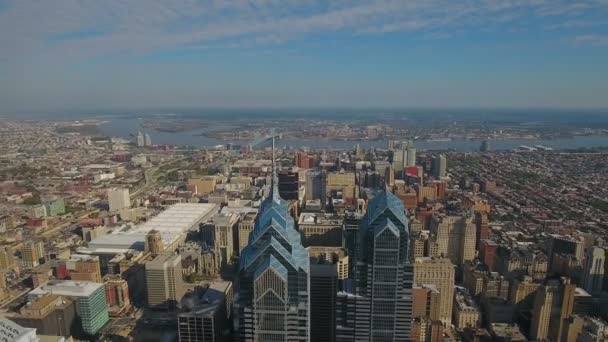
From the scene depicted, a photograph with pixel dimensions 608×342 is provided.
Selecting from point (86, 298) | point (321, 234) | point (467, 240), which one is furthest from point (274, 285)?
point (467, 240)

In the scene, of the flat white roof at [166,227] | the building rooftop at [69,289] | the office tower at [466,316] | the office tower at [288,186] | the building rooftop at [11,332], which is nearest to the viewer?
the building rooftop at [11,332]

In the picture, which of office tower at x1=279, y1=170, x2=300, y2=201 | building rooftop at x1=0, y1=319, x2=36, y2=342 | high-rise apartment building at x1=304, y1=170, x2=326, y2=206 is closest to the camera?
building rooftop at x1=0, y1=319, x2=36, y2=342

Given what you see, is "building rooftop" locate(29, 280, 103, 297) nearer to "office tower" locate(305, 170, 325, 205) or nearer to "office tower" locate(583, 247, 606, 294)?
"office tower" locate(305, 170, 325, 205)

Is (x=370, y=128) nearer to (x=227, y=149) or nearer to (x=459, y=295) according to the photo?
(x=227, y=149)

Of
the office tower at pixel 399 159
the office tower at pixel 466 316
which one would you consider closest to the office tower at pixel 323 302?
the office tower at pixel 466 316

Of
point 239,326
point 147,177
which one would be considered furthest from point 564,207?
point 147,177

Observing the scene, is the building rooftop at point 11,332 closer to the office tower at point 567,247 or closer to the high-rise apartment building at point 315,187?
the office tower at point 567,247

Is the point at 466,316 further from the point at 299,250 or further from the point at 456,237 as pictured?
the point at 299,250

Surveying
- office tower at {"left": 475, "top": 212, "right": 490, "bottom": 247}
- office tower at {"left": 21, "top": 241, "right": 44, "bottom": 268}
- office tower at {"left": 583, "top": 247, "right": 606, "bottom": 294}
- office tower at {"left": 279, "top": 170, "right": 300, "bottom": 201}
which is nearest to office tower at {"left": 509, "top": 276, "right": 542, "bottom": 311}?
office tower at {"left": 583, "top": 247, "right": 606, "bottom": 294}
